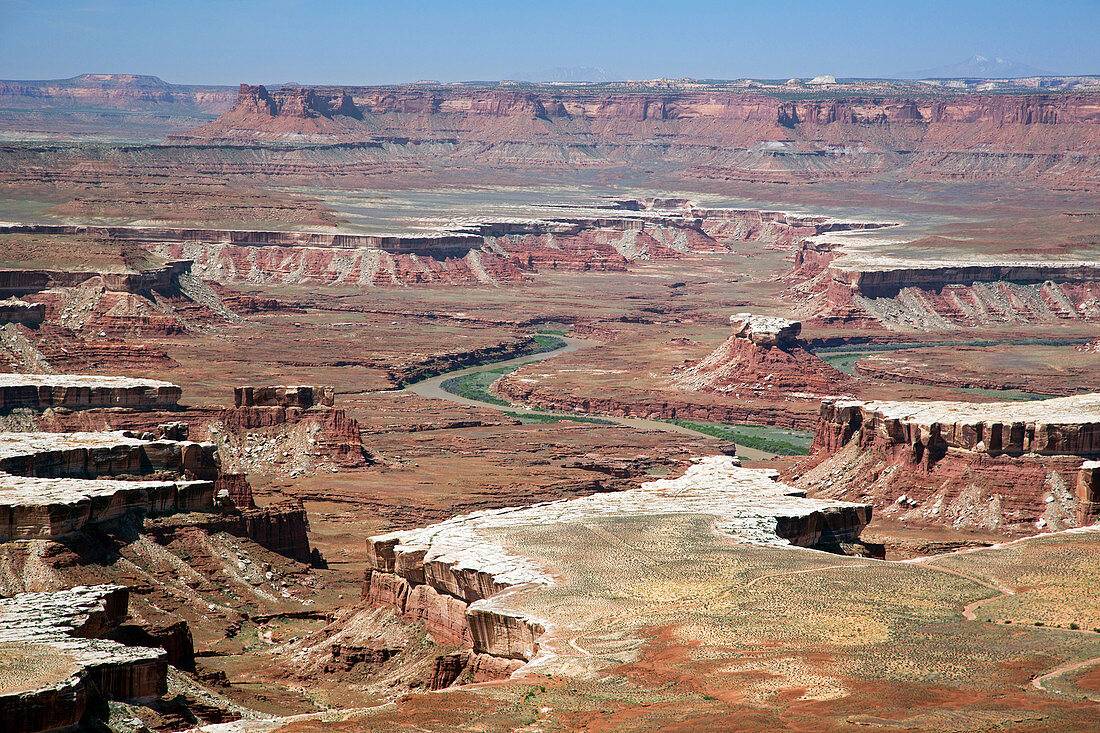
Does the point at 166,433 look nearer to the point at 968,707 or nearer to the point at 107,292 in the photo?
the point at 968,707

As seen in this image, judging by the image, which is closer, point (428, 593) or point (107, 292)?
point (428, 593)

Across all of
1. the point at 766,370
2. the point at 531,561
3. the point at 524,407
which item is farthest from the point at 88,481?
the point at 766,370

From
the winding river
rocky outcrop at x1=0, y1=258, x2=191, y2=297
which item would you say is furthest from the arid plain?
rocky outcrop at x1=0, y1=258, x2=191, y2=297

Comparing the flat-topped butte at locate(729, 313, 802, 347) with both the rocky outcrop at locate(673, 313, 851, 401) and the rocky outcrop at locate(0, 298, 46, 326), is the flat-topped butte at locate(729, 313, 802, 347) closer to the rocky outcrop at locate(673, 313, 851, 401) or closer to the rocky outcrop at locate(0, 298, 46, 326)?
the rocky outcrop at locate(673, 313, 851, 401)

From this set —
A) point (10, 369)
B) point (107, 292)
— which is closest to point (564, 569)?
point (10, 369)

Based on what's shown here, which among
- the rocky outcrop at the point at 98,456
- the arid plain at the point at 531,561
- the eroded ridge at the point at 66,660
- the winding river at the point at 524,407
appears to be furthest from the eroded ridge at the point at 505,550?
the winding river at the point at 524,407

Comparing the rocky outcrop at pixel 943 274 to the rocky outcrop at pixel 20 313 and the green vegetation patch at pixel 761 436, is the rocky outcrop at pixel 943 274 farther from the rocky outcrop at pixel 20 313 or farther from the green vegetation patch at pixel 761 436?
the rocky outcrop at pixel 20 313
